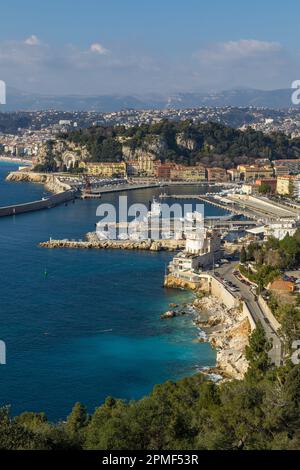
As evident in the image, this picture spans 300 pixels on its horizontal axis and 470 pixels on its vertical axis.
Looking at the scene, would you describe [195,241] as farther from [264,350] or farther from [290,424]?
[290,424]

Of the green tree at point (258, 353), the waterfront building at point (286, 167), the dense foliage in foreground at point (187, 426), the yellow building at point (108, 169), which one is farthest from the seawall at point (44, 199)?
the dense foliage in foreground at point (187, 426)

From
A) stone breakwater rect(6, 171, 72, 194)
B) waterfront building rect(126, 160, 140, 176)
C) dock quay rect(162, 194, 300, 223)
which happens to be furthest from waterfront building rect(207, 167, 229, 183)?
stone breakwater rect(6, 171, 72, 194)

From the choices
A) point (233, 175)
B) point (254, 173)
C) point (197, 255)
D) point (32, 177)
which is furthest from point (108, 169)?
point (197, 255)

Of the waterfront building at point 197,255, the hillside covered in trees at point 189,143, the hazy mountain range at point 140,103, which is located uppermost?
the hazy mountain range at point 140,103

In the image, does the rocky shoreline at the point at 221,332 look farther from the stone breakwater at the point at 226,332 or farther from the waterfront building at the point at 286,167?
the waterfront building at the point at 286,167

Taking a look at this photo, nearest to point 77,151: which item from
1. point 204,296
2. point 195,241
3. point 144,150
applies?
point 144,150

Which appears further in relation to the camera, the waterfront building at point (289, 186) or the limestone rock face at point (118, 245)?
the waterfront building at point (289, 186)
